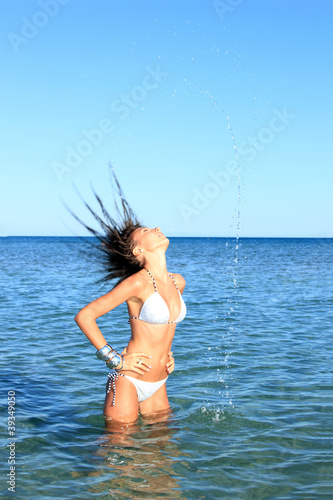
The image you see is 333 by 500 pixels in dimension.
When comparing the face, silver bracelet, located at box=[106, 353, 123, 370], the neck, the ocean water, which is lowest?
the ocean water

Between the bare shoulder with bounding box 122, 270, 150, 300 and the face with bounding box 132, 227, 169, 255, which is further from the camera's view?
the face with bounding box 132, 227, 169, 255

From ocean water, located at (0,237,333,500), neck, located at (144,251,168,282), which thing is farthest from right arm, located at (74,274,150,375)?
ocean water, located at (0,237,333,500)

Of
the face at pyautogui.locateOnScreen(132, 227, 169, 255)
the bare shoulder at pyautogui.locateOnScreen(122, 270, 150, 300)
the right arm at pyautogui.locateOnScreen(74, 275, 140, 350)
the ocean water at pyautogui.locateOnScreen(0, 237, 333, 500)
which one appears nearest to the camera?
the ocean water at pyautogui.locateOnScreen(0, 237, 333, 500)

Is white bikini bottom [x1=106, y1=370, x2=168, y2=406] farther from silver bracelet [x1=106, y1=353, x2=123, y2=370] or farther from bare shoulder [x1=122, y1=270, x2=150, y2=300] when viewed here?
bare shoulder [x1=122, y1=270, x2=150, y2=300]

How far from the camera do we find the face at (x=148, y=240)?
559 cm

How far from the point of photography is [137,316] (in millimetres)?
5457

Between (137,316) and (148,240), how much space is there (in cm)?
82

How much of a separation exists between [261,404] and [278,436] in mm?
1160

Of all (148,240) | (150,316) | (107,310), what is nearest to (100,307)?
(107,310)

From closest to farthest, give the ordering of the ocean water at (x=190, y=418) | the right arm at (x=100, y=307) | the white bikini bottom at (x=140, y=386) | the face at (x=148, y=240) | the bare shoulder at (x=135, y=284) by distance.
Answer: the ocean water at (x=190, y=418) < the right arm at (x=100, y=307) < the bare shoulder at (x=135, y=284) < the white bikini bottom at (x=140, y=386) < the face at (x=148, y=240)

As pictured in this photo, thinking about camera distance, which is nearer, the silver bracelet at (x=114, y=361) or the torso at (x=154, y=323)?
the silver bracelet at (x=114, y=361)

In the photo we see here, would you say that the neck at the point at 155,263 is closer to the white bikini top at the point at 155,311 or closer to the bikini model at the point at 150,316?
the bikini model at the point at 150,316

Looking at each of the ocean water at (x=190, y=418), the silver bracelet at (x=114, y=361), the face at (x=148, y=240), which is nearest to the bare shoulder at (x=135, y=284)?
the face at (x=148, y=240)

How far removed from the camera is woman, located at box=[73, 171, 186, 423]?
205 inches
